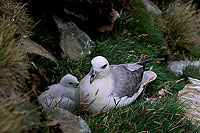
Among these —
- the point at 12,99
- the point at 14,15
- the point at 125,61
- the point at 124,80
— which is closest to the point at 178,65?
the point at 125,61

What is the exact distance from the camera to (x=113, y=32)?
5.50 m

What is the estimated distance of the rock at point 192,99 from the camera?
3.53 meters

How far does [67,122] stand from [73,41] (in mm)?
2421

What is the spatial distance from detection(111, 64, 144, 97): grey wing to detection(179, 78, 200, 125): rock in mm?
678

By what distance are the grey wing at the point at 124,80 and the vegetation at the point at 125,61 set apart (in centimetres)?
21

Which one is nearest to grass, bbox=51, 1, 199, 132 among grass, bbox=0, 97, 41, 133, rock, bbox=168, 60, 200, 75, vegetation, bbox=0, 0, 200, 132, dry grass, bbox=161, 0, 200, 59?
vegetation, bbox=0, 0, 200, 132

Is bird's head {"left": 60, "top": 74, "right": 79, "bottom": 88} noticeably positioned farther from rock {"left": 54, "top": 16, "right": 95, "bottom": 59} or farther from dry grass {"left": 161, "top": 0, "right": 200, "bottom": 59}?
dry grass {"left": 161, "top": 0, "right": 200, "bottom": 59}

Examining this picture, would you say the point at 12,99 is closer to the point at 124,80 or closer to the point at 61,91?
the point at 61,91

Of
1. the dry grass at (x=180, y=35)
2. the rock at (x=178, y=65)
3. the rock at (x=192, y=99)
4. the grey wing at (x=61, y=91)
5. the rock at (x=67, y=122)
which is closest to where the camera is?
the rock at (x=67, y=122)

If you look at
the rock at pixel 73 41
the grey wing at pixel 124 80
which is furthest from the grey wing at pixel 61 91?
the rock at pixel 73 41

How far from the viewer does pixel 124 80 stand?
11.8 ft

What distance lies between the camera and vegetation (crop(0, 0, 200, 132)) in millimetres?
1889

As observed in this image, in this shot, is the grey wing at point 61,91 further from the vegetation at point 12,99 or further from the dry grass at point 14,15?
the vegetation at point 12,99

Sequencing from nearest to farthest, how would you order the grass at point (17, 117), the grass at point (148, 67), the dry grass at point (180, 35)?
the grass at point (17, 117), the grass at point (148, 67), the dry grass at point (180, 35)
